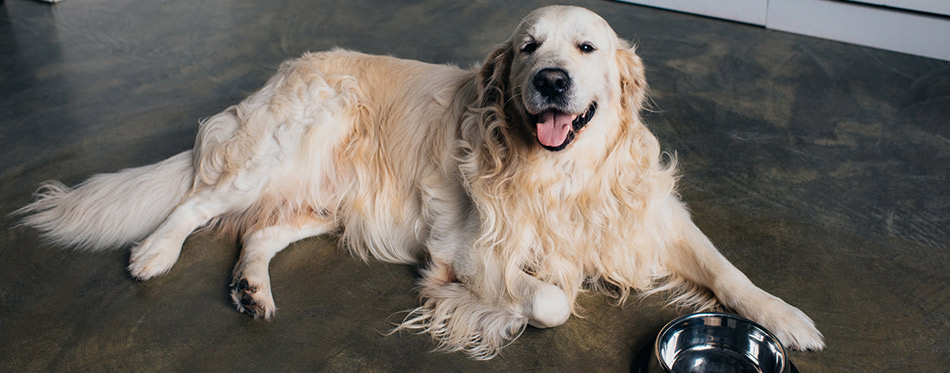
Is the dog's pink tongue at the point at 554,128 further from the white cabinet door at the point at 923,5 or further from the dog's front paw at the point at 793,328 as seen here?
the white cabinet door at the point at 923,5

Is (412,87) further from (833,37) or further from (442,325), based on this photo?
(833,37)

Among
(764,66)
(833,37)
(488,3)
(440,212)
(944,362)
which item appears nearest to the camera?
(944,362)

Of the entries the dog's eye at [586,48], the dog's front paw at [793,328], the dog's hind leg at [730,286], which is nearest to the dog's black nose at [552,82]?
the dog's eye at [586,48]

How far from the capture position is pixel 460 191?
2.65 m

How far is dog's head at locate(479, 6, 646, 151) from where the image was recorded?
2182mm

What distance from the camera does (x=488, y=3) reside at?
5.88 metres

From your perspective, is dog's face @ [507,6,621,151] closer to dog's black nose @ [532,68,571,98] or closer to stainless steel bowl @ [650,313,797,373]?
dog's black nose @ [532,68,571,98]

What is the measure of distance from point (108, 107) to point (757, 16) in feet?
14.1

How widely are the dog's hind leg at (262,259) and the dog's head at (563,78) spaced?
40.8 inches

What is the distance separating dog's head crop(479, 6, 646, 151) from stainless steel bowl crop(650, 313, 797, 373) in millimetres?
667

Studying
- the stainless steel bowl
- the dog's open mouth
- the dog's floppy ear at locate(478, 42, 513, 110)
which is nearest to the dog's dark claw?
the dog's floppy ear at locate(478, 42, 513, 110)

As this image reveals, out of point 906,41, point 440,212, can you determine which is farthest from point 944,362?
point 906,41

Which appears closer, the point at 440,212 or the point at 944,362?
the point at 944,362

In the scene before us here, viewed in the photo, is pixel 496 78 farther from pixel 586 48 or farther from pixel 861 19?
pixel 861 19
